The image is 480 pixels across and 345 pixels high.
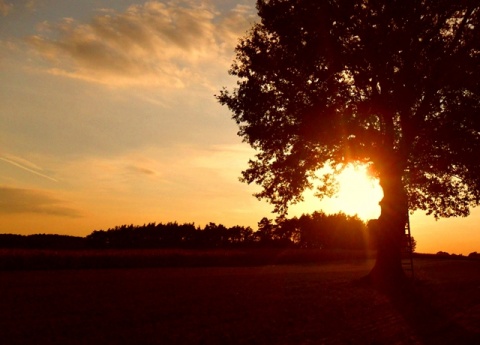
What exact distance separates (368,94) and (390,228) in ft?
24.9

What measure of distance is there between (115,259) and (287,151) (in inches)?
999

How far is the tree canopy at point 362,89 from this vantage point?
23891mm

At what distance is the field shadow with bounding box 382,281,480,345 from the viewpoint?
11.5 metres

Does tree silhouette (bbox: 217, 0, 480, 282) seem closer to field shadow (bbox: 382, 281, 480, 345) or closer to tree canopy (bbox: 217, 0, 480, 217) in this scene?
tree canopy (bbox: 217, 0, 480, 217)

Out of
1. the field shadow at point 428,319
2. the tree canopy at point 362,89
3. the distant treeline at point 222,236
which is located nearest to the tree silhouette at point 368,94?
the tree canopy at point 362,89

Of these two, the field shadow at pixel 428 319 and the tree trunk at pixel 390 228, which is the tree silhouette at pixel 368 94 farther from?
the field shadow at pixel 428 319

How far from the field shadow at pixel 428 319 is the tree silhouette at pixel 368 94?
17.0ft

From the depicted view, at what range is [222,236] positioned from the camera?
122 metres

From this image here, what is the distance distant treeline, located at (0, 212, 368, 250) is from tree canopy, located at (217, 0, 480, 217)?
A: 39441 mm

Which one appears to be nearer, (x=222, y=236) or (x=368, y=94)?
(x=368, y=94)

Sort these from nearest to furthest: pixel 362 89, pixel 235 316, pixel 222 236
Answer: pixel 235 316 < pixel 362 89 < pixel 222 236

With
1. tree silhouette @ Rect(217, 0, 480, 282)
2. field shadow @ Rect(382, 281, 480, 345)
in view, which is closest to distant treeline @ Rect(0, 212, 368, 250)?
tree silhouette @ Rect(217, 0, 480, 282)

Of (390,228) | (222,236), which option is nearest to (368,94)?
(390,228)

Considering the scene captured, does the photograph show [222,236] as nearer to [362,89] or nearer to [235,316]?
[362,89]
